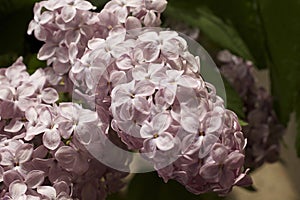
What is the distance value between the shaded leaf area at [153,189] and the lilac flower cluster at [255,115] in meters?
0.08

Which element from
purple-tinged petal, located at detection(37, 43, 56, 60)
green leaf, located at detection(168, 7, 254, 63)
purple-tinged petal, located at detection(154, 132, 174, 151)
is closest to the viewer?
purple-tinged petal, located at detection(154, 132, 174, 151)

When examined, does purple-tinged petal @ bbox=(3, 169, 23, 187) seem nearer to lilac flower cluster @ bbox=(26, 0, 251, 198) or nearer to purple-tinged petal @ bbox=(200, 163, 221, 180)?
lilac flower cluster @ bbox=(26, 0, 251, 198)

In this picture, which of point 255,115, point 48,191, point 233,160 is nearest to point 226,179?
point 233,160

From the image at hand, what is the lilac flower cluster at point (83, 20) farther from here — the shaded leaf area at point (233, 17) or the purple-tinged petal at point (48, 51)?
the shaded leaf area at point (233, 17)

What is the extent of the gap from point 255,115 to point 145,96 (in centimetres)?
29

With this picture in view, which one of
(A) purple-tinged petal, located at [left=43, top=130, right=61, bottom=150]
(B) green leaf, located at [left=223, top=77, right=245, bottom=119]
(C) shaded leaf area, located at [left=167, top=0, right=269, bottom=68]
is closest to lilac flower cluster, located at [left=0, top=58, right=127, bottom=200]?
(A) purple-tinged petal, located at [left=43, top=130, right=61, bottom=150]

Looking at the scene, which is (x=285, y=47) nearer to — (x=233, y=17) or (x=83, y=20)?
(x=233, y=17)

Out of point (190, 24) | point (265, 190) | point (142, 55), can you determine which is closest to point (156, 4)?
point (142, 55)

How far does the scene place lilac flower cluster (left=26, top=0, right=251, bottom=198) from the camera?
18.1 inches

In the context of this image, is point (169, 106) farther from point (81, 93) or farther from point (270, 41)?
point (270, 41)

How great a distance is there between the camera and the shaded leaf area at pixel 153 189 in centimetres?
70

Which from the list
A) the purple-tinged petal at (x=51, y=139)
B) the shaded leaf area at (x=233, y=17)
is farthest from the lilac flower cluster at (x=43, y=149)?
the shaded leaf area at (x=233, y=17)

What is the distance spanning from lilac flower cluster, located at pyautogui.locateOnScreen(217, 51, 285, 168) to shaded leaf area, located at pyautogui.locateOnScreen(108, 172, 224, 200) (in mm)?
75

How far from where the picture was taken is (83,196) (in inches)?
20.9
